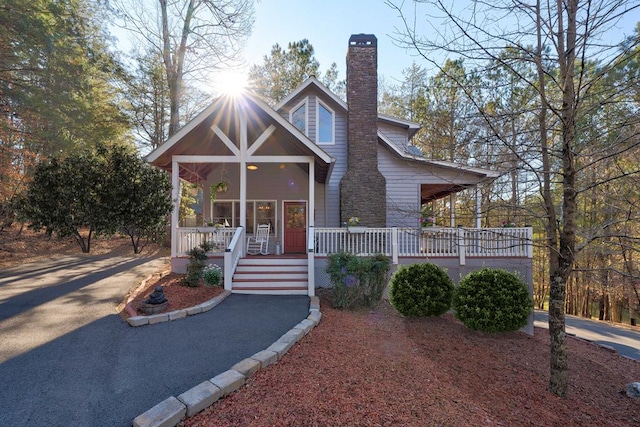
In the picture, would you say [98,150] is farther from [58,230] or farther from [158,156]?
[58,230]

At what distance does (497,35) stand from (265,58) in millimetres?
23297

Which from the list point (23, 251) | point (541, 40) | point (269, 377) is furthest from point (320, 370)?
point (23, 251)

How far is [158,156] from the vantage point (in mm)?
8484

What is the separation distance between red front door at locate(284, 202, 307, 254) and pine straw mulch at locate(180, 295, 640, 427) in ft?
17.8

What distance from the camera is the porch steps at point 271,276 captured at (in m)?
7.86

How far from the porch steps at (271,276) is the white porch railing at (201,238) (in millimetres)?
880

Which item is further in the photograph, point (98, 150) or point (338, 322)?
point (98, 150)

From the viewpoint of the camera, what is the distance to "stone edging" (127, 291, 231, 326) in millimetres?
5262

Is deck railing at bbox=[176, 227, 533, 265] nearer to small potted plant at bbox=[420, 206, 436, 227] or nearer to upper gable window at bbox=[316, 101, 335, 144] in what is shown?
small potted plant at bbox=[420, 206, 436, 227]

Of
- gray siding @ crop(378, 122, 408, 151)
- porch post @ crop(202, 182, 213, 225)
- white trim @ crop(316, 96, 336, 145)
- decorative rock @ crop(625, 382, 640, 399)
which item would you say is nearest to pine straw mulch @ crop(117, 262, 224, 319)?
porch post @ crop(202, 182, 213, 225)

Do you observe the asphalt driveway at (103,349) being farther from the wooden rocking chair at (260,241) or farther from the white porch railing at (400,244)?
the wooden rocking chair at (260,241)

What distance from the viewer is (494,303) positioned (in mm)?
6254

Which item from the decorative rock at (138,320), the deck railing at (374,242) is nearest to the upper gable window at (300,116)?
the deck railing at (374,242)

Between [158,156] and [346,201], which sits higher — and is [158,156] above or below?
above
